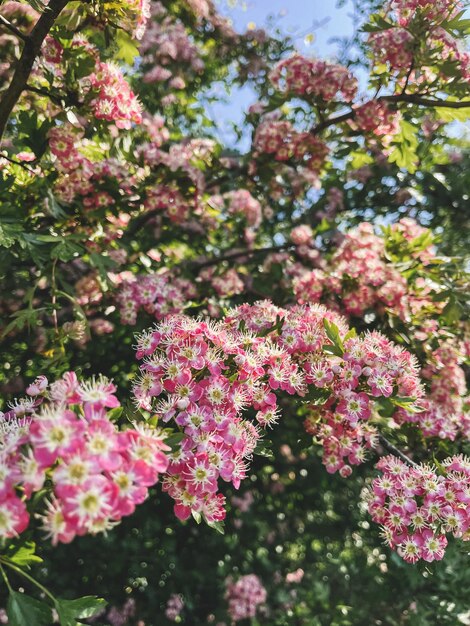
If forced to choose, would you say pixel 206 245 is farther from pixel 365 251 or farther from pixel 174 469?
pixel 174 469

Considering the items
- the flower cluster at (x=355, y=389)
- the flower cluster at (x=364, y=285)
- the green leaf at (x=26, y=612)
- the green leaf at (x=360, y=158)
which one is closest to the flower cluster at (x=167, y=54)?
the green leaf at (x=360, y=158)

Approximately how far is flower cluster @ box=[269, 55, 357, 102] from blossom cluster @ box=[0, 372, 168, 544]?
204 centimetres

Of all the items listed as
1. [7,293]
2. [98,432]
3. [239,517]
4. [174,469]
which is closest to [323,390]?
[174,469]

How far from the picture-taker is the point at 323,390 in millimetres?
1520

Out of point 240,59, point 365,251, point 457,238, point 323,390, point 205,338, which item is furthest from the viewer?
point 240,59

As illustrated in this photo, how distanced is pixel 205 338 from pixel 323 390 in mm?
398

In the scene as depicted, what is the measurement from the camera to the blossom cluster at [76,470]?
0.85 m

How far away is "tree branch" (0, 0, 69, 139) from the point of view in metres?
1.53

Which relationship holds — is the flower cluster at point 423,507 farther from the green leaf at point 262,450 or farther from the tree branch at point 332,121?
the tree branch at point 332,121

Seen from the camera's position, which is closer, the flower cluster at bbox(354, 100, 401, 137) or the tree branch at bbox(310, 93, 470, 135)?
the tree branch at bbox(310, 93, 470, 135)

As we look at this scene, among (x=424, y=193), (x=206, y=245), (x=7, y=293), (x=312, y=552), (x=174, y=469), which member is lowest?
(x=312, y=552)

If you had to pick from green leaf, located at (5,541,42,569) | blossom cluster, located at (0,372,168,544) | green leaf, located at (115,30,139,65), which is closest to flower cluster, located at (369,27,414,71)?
green leaf, located at (115,30,139,65)

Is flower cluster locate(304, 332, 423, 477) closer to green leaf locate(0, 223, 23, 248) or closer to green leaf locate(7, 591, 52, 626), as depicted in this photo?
green leaf locate(7, 591, 52, 626)

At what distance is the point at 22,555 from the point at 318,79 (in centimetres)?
231
